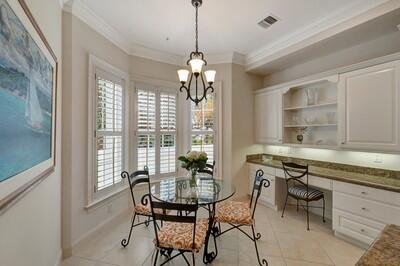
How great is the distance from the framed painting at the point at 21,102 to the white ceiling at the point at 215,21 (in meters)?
1.42

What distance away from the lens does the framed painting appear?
941 mm

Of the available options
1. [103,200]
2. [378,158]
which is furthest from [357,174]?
[103,200]

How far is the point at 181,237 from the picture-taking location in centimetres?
184

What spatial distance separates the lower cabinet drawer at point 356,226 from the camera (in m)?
2.38

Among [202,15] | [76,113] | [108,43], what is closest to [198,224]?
[76,113]

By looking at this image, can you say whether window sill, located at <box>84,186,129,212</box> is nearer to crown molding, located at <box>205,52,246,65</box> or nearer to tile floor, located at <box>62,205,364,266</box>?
tile floor, located at <box>62,205,364,266</box>

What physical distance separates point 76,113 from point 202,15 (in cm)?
204

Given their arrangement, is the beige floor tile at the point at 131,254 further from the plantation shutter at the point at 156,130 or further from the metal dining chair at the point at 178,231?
the plantation shutter at the point at 156,130

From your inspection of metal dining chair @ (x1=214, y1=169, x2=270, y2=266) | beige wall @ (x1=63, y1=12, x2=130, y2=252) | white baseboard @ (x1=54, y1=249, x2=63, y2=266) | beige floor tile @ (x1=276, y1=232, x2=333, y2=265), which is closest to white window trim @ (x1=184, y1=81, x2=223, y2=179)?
metal dining chair @ (x1=214, y1=169, x2=270, y2=266)

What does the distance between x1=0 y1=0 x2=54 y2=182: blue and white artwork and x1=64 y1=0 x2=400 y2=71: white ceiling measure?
4.94 feet

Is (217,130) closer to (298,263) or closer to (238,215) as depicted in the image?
(238,215)

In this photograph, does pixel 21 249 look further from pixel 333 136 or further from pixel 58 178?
pixel 333 136

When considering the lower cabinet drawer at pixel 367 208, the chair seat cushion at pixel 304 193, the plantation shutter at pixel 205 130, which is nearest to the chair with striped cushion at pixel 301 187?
the chair seat cushion at pixel 304 193

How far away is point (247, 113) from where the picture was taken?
14.1ft
